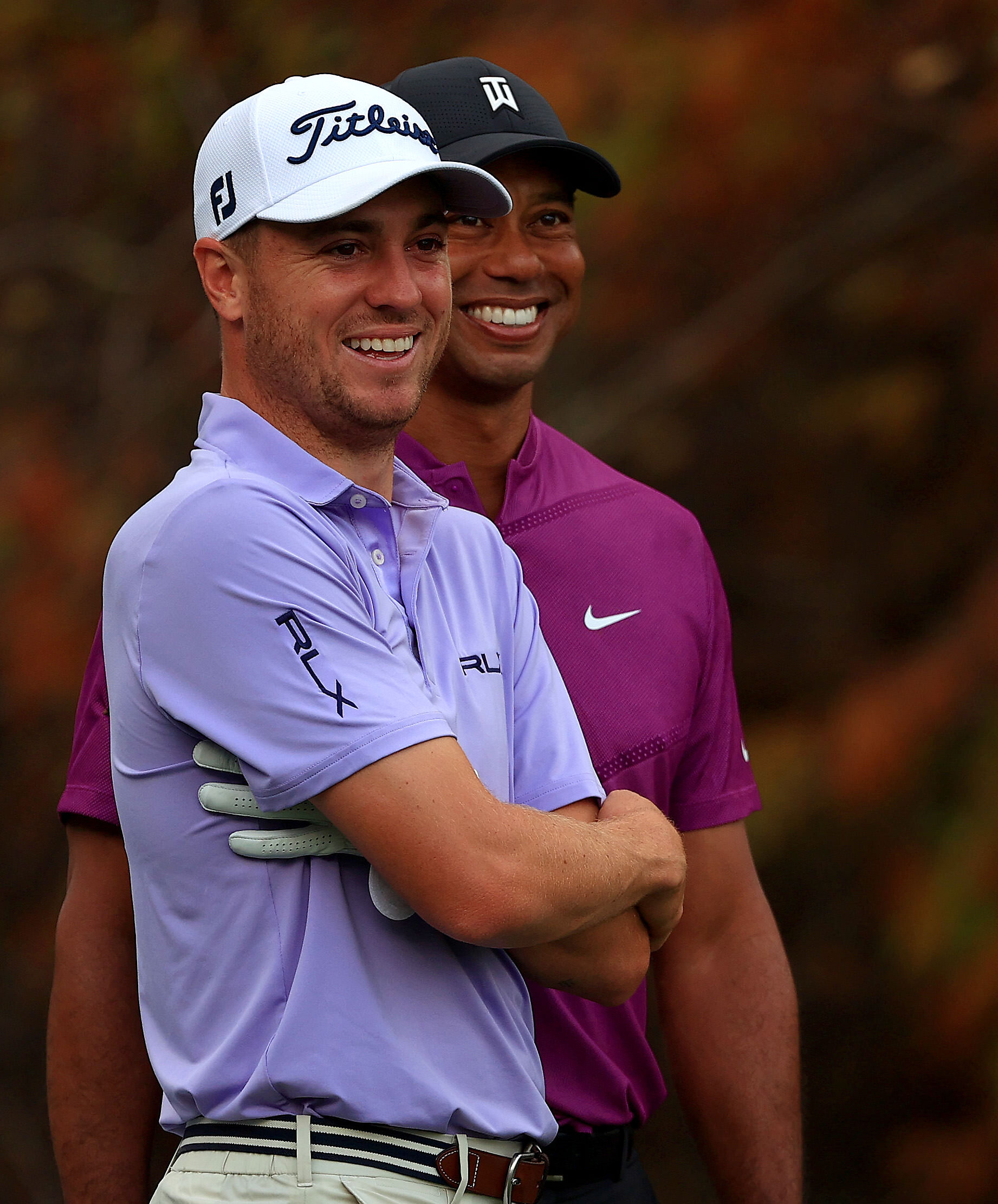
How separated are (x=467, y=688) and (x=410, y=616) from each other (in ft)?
0.35

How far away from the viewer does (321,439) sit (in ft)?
6.63

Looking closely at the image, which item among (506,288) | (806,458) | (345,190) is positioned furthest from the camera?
(806,458)

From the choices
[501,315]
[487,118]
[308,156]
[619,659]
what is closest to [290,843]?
[308,156]

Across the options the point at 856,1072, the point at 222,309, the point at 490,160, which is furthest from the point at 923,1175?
the point at 222,309

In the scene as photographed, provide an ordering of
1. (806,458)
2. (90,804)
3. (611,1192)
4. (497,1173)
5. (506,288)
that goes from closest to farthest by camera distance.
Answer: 1. (497,1173)
2. (90,804)
3. (611,1192)
4. (506,288)
5. (806,458)

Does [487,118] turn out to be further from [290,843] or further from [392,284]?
[290,843]

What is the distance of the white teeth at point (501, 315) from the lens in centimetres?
266

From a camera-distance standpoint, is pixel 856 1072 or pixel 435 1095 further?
pixel 856 1072

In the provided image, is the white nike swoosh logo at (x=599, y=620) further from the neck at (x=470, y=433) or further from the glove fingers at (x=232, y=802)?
the glove fingers at (x=232, y=802)

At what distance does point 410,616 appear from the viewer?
1955 mm

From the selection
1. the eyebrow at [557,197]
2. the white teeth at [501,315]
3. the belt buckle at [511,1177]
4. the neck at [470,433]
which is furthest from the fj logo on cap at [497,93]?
the belt buckle at [511,1177]

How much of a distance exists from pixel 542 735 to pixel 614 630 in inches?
21.3

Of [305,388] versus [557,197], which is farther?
[557,197]

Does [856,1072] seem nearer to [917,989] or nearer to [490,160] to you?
[917,989]
